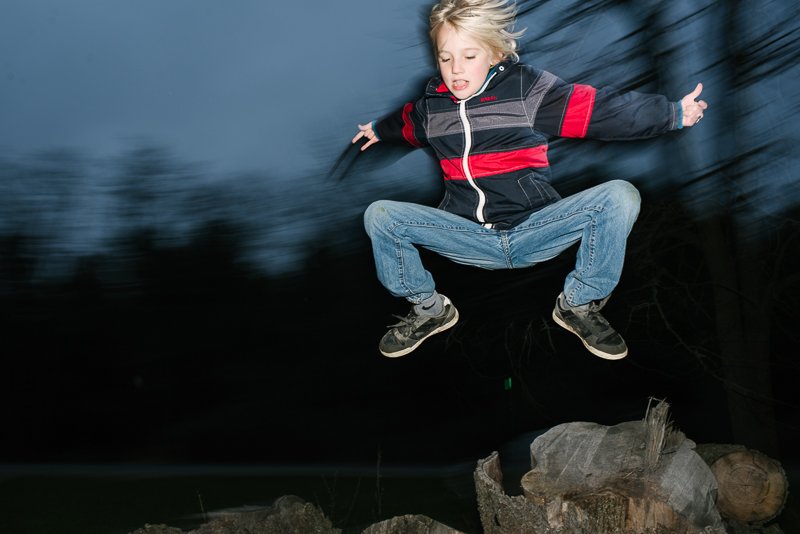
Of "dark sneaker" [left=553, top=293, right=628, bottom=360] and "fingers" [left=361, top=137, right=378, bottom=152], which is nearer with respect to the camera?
"dark sneaker" [left=553, top=293, right=628, bottom=360]

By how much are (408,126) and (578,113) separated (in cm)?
58

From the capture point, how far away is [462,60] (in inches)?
91.3

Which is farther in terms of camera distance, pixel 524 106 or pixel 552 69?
pixel 552 69

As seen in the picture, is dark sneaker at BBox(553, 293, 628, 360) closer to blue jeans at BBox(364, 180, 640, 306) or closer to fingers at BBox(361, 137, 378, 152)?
blue jeans at BBox(364, 180, 640, 306)

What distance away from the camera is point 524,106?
2.36m

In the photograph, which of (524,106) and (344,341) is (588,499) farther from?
(524,106)

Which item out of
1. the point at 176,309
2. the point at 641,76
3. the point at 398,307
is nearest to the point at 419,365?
the point at 398,307

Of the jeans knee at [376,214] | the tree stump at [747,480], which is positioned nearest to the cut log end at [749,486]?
the tree stump at [747,480]

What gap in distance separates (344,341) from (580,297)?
108cm

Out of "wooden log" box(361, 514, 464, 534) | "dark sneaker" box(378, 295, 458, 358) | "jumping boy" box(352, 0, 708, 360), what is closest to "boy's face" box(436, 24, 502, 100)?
"jumping boy" box(352, 0, 708, 360)

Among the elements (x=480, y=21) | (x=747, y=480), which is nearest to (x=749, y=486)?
(x=747, y=480)

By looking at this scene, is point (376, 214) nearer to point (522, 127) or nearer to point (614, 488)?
point (522, 127)

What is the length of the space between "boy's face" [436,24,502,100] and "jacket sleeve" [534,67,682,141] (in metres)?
0.19

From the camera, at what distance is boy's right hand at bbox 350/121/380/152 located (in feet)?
9.19
